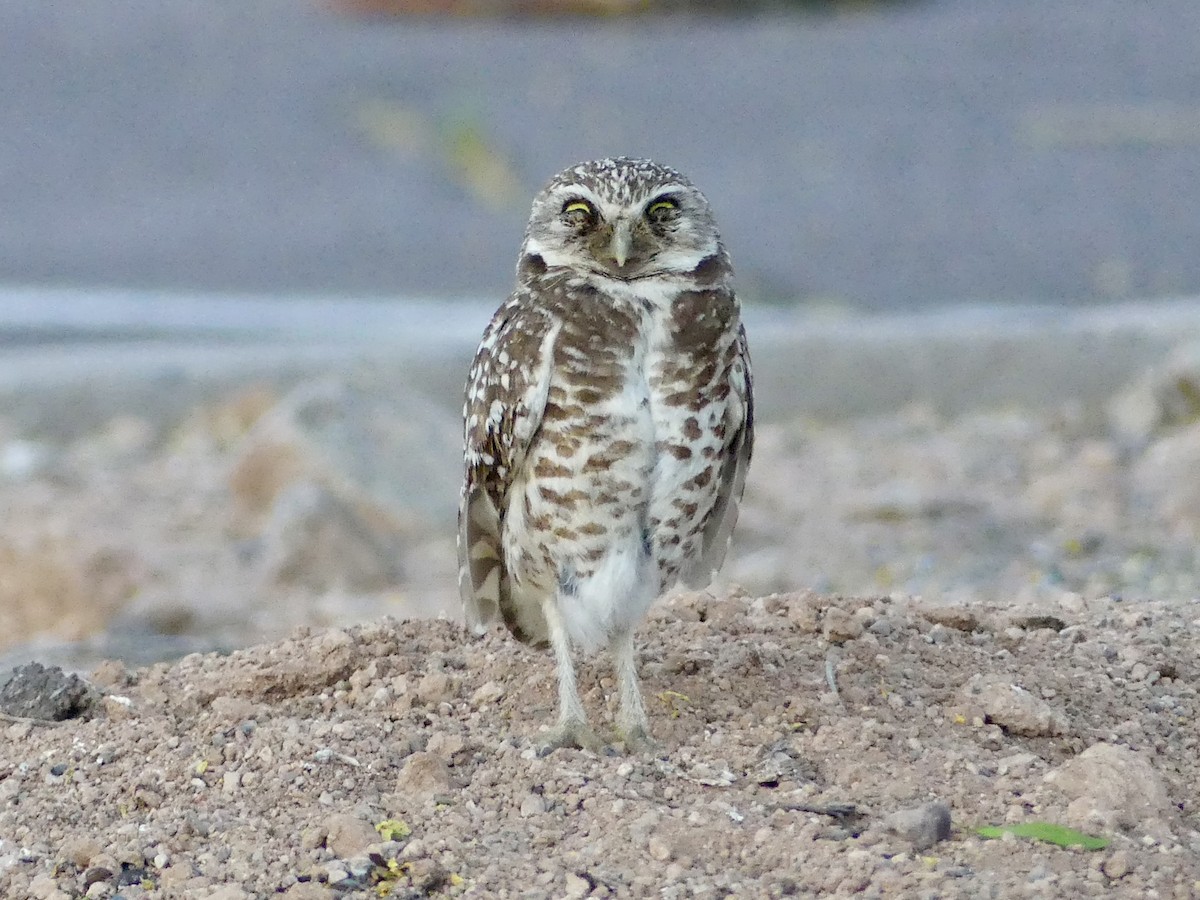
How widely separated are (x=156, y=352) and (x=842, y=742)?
4.84 m

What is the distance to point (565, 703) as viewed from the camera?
156 inches

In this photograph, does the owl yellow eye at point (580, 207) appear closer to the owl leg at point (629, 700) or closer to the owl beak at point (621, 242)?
the owl beak at point (621, 242)

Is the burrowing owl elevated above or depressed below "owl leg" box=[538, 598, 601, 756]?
above

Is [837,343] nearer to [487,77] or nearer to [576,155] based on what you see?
[576,155]

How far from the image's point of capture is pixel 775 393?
7574 millimetres

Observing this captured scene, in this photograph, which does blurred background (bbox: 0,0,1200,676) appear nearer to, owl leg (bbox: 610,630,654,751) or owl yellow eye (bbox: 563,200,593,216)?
owl leg (bbox: 610,630,654,751)

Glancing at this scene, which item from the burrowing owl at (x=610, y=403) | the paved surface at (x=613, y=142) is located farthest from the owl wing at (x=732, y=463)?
the paved surface at (x=613, y=142)

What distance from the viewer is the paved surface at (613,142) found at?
9.42 m

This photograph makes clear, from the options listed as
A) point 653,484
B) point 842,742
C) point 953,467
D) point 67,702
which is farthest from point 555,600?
point 953,467

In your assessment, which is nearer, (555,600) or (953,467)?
(555,600)

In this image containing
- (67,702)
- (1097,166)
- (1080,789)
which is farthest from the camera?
(1097,166)

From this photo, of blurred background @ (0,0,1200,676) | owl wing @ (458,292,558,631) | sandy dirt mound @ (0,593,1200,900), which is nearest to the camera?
sandy dirt mound @ (0,593,1200,900)

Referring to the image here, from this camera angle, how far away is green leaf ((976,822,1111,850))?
3221 millimetres

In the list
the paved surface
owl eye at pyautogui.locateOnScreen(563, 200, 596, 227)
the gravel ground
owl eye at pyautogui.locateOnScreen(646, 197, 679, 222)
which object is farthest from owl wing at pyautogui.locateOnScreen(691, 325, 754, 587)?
the paved surface
